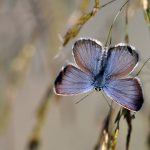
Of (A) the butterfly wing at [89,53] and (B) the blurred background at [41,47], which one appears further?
(B) the blurred background at [41,47]

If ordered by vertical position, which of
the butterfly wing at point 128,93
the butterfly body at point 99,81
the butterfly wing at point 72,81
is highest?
the butterfly wing at point 72,81

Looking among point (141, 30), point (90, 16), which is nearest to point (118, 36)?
point (90, 16)

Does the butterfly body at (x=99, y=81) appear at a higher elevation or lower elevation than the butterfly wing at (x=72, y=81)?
lower

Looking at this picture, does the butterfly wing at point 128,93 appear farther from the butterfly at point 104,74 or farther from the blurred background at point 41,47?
the blurred background at point 41,47

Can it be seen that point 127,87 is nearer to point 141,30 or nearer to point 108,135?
point 108,135

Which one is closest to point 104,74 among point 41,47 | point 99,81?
point 99,81

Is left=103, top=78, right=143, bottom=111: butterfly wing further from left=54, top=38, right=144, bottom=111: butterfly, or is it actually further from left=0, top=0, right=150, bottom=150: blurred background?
left=0, top=0, right=150, bottom=150: blurred background

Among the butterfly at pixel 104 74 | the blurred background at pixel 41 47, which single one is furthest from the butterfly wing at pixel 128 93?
the blurred background at pixel 41 47
